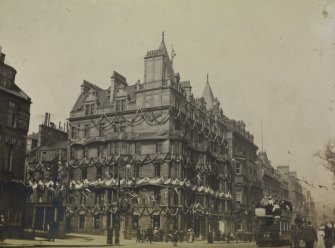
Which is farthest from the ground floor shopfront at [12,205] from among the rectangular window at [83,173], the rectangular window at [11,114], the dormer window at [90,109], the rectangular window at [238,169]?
the rectangular window at [238,169]

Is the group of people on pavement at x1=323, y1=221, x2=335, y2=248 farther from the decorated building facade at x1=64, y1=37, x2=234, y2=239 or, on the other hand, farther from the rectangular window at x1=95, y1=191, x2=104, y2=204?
the rectangular window at x1=95, y1=191, x2=104, y2=204

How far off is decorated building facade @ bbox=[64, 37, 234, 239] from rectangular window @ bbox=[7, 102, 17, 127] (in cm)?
1050

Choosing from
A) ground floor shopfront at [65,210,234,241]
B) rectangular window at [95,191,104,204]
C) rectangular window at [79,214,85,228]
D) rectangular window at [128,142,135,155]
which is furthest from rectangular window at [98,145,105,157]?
rectangular window at [79,214,85,228]

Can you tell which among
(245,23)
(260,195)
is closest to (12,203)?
(245,23)

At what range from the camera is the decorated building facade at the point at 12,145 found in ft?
60.2

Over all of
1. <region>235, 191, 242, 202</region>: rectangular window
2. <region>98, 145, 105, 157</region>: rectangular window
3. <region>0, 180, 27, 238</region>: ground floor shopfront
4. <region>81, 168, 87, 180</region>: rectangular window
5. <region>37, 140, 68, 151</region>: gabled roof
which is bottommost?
<region>0, 180, 27, 238</region>: ground floor shopfront

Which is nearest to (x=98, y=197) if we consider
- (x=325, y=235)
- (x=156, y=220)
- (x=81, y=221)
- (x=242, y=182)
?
(x=81, y=221)

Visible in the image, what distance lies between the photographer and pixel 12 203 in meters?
19.0

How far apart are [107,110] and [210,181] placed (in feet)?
35.3

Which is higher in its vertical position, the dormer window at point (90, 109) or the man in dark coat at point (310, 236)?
the dormer window at point (90, 109)

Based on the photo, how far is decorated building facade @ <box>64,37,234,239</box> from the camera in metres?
30.5

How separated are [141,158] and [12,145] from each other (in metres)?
13.1

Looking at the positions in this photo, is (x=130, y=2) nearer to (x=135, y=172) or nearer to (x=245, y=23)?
(x=245, y=23)

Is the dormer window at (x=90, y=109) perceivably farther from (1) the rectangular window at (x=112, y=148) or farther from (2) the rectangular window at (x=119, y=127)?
(1) the rectangular window at (x=112, y=148)
